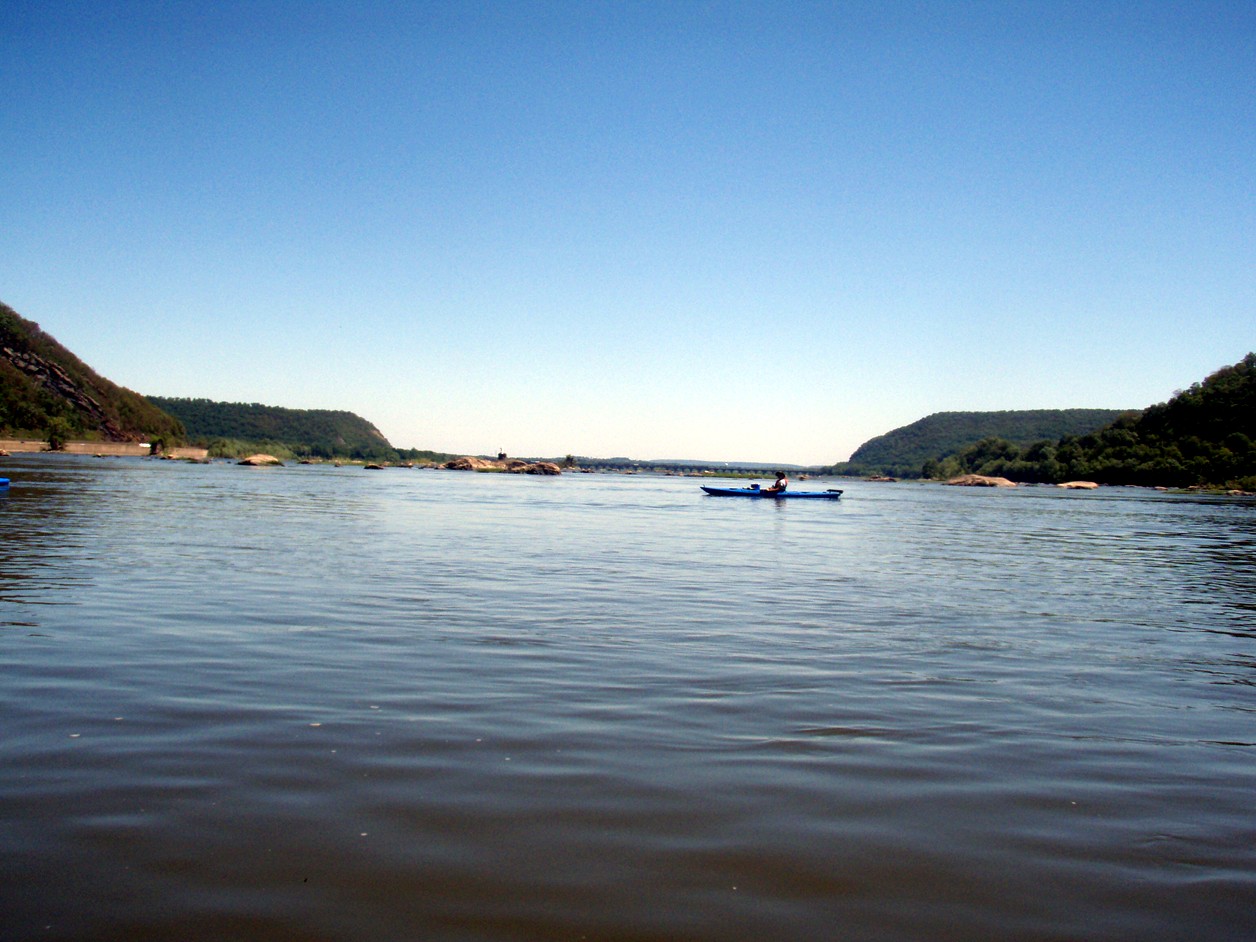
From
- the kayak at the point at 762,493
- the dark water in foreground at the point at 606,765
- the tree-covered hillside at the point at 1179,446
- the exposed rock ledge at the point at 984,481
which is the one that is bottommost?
the dark water in foreground at the point at 606,765

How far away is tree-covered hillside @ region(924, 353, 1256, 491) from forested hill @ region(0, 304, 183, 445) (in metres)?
172

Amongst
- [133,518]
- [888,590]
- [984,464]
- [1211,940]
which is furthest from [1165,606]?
[984,464]

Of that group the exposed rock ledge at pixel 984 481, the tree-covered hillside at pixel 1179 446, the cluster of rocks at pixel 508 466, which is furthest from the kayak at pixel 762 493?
the exposed rock ledge at pixel 984 481

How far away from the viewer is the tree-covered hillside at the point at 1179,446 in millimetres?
118188

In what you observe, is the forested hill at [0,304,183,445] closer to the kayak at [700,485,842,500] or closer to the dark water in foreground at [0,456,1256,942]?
the kayak at [700,485,842,500]

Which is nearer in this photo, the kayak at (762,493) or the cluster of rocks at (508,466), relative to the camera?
the kayak at (762,493)

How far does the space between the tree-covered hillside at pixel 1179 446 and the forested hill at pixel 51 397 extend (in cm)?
17210

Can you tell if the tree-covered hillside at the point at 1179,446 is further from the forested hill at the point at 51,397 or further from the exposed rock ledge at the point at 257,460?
the forested hill at the point at 51,397

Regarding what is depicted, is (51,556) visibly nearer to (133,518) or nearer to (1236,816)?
(133,518)

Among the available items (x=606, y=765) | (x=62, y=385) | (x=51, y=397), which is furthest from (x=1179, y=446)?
(x=62, y=385)

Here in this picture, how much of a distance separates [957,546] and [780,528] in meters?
9.51

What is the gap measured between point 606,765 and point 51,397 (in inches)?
7823

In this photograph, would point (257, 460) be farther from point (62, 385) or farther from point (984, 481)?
point (984, 481)

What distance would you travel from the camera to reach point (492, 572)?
1742 cm
